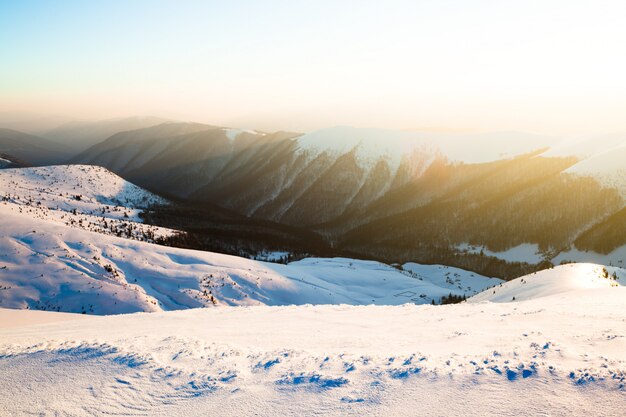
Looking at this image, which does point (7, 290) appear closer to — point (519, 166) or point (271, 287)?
point (271, 287)

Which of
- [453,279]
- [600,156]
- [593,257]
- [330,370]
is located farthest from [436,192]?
[330,370]

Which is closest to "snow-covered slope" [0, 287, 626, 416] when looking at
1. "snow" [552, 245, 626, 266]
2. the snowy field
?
the snowy field

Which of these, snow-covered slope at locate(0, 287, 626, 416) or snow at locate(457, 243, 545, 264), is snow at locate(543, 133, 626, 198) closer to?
snow at locate(457, 243, 545, 264)

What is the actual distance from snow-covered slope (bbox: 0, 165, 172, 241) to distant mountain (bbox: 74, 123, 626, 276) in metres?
48.1

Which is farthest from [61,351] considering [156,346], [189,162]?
[189,162]

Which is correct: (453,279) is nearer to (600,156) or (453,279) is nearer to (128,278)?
(128,278)

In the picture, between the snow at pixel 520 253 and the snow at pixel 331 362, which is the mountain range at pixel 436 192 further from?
the snow at pixel 331 362

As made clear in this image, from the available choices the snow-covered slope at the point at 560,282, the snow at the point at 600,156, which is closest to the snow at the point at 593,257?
the snow at the point at 600,156

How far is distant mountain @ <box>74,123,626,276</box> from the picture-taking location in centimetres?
7481

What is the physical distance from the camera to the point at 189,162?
194750 millimetres

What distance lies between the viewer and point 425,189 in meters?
113

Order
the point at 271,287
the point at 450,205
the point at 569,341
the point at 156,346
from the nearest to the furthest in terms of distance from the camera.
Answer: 1. the point at 569,341
2. the point at 156,346
3. the point at 271,287
4. the point at 450,205

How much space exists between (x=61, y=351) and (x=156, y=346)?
174 cm

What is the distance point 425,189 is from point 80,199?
8950 cm
